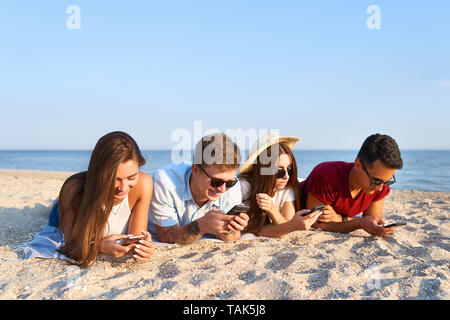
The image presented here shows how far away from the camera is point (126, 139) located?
9.83 feet

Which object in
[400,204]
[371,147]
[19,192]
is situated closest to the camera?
[371,147]

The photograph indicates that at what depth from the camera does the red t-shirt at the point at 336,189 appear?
13.8 ft

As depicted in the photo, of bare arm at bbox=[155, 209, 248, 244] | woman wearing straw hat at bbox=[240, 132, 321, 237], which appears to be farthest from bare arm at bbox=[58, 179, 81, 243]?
woman wearing straw hat at bbox=[240, 132, 321, 237]

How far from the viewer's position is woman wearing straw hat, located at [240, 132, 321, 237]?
391cm

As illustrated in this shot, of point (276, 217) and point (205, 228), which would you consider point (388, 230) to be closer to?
point (276, 217)

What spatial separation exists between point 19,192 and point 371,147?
23.4 ft

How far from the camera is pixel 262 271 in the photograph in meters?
2.84

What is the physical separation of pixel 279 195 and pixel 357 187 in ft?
3.23

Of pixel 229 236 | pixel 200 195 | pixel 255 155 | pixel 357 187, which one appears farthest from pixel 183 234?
pixel 357 187

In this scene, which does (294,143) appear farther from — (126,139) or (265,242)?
(126,139)

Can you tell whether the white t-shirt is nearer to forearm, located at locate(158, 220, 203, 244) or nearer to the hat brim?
the hat brim

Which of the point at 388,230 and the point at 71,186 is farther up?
the point at 71,186
